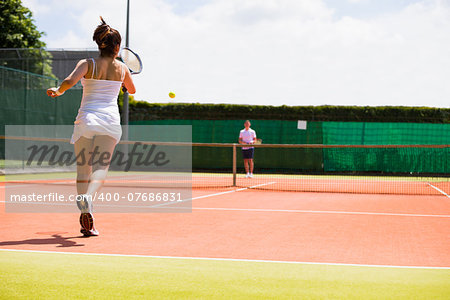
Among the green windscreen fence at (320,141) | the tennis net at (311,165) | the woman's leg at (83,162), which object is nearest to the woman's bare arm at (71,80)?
the woman's leg at (83,162)

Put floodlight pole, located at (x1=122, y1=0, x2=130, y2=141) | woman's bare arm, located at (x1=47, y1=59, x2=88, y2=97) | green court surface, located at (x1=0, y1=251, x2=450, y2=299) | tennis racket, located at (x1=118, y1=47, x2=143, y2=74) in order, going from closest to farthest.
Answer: green court surface, located at (x1=0, y1=251, x2=450, y2=299)
woman's bare arm, located at (x1=47, y1=59, x2=88, y2=97)
tennis racket, located at (x1=118, y1=47, x2=143, y2=74)
floodlight pole, located at (x1=122, y1=0, x2=130, y2=141)

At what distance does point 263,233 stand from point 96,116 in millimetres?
1928

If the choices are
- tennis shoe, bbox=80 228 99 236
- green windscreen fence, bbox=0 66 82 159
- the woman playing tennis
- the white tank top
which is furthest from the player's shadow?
green windscreen fence, bbox=0 66 82 159

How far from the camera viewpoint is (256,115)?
67.3 feet

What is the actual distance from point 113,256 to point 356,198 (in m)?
6.25

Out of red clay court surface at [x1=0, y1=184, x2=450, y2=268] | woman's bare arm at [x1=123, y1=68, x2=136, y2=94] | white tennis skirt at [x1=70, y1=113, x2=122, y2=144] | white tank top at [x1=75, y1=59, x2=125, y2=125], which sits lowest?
red clay court surface at [x1=0, y1=184, x2=450, y2=268]

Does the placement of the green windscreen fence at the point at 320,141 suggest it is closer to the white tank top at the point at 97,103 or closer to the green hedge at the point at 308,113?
the green hedge at the point at 308,113

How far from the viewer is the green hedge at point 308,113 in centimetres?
1998

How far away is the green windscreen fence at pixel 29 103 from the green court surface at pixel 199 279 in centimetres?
1406

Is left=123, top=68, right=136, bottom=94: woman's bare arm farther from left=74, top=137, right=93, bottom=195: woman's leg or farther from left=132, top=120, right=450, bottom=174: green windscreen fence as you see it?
left=132, top=120, right=450, bottom=174: green windscreen fence

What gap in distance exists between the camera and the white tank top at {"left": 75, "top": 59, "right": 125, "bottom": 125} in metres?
4.34

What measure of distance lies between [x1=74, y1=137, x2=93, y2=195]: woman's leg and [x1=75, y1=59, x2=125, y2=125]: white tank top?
0.18 m

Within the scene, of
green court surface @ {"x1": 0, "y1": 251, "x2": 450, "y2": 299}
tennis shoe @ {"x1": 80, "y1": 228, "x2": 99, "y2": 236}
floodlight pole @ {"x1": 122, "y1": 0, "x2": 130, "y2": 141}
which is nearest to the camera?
green court surface @ {"x1": 0, "y1": 251, "x2": 450, "y2": 299}

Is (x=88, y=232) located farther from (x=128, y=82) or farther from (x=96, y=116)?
(x=128, y=82)
